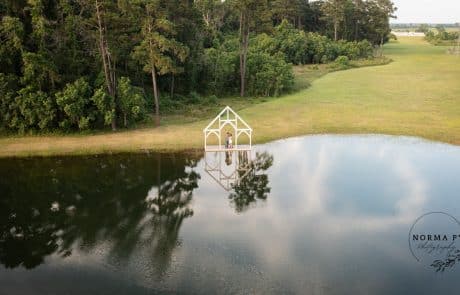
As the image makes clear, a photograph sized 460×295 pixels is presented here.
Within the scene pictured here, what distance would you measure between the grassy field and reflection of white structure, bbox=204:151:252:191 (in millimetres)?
2363

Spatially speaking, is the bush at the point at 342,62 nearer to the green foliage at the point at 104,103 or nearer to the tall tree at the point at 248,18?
the tall tree at the point at 248,18

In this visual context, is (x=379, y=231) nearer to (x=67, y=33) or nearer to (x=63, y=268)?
(x=63, y=268)

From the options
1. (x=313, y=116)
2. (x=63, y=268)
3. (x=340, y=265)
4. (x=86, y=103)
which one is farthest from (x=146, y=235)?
(x=313, y=116)

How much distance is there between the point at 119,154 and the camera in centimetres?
2853

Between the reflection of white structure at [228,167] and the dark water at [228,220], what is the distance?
117mm

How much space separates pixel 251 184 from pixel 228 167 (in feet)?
10.4

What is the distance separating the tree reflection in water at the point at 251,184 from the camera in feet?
70.1

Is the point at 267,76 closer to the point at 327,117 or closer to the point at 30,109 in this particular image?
the point at 327,117

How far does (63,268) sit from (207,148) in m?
14.7

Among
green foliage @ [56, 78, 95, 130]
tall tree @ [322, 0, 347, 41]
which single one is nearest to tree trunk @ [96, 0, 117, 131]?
green foliage @ [56, 78, 95, 130]

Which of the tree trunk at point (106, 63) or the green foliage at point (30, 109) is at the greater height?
the tree trunk at point (106, 63)

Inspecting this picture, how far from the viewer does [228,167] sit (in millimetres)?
26266

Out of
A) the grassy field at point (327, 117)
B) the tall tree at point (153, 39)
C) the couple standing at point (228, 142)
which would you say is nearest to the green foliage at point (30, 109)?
the grassy field at point (327, 117)

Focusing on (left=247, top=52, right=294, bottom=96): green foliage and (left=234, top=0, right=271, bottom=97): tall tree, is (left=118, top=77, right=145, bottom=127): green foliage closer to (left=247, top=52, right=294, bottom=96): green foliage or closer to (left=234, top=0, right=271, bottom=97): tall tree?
(left=234, top=0, right=271, bottom=97): tall tree
